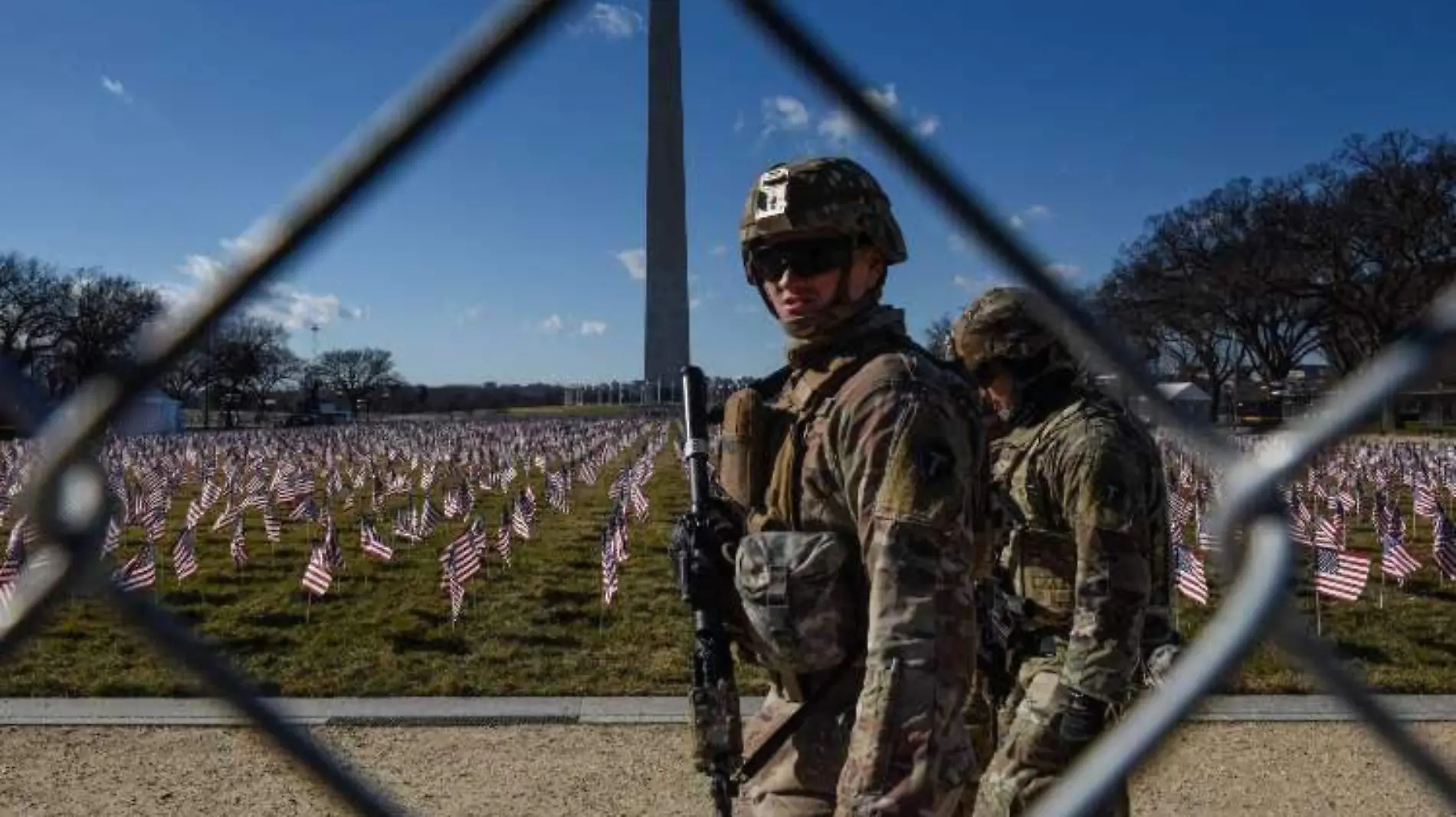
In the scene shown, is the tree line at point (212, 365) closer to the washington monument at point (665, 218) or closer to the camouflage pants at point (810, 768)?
the camouflage pants at point (810, 768)

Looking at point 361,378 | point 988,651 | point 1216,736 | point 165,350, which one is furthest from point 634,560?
point 361,378

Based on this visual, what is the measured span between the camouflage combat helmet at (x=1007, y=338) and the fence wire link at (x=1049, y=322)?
2418mm

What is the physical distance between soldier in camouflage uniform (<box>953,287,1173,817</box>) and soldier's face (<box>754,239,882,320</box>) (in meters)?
0.89

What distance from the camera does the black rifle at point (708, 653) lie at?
7.22 ft

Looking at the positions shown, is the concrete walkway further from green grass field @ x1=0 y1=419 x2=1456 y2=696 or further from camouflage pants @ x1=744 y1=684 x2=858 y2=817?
camouflage pants @ x1=744 y1=684 x2=858 y2=817

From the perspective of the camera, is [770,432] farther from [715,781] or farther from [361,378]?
[361,378]

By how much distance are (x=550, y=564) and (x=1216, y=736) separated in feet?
27.5

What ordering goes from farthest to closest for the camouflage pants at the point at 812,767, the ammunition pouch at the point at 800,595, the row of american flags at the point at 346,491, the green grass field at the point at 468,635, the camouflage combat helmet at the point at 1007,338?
the row of american flags at the point at 346,491 → the green grass field at the point at 468,635 → the camouflage combat helmet at the point at 1007,338 → the camouflage pants at the point at 812,767 → the ammunition pouch at the point at 800,595

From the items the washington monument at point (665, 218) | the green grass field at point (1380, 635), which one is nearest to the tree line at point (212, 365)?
the green grass field at point (1380, 635)

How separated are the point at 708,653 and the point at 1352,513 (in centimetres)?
1818

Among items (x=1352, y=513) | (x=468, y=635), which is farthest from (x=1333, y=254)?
(x=468, y=635)

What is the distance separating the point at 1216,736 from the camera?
245 inches

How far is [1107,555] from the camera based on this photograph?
311 centimetres

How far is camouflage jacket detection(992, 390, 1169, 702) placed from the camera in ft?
10.0
